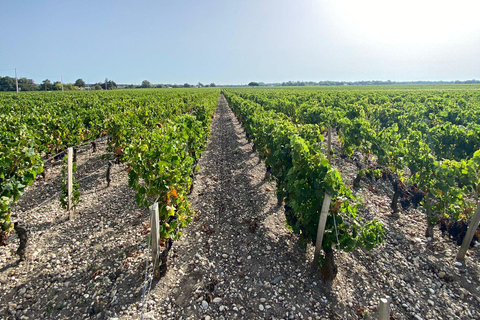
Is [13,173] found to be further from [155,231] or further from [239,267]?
[239,267]

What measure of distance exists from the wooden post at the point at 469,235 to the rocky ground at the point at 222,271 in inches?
8.8

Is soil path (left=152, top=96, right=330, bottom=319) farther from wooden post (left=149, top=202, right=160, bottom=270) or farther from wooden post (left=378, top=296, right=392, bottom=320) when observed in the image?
wooden post (left=378, top=296, right=392, bottom=320)

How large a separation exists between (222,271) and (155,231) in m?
1.50

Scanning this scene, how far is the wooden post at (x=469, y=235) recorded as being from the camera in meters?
4.87

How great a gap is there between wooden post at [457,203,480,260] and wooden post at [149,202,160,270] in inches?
226

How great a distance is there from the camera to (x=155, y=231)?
4.19 meters

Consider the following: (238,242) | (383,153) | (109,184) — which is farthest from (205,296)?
(383,153)

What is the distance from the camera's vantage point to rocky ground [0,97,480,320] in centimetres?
399

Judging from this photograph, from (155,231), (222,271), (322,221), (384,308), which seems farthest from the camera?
(222,271)

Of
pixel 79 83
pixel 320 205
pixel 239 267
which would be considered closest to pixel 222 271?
pixel 239 267

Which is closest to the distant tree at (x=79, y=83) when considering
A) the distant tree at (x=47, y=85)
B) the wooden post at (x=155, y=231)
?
the distant tree at (x=47, y=85)

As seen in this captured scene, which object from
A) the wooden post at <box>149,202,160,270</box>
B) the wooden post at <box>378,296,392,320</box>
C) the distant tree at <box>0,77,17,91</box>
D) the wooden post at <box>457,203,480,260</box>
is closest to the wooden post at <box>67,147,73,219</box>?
the wooden post at <box>149,202,160,270</box>

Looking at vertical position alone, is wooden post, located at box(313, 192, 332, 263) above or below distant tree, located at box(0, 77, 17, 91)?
below

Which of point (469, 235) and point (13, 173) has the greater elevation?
point (13, 173)
